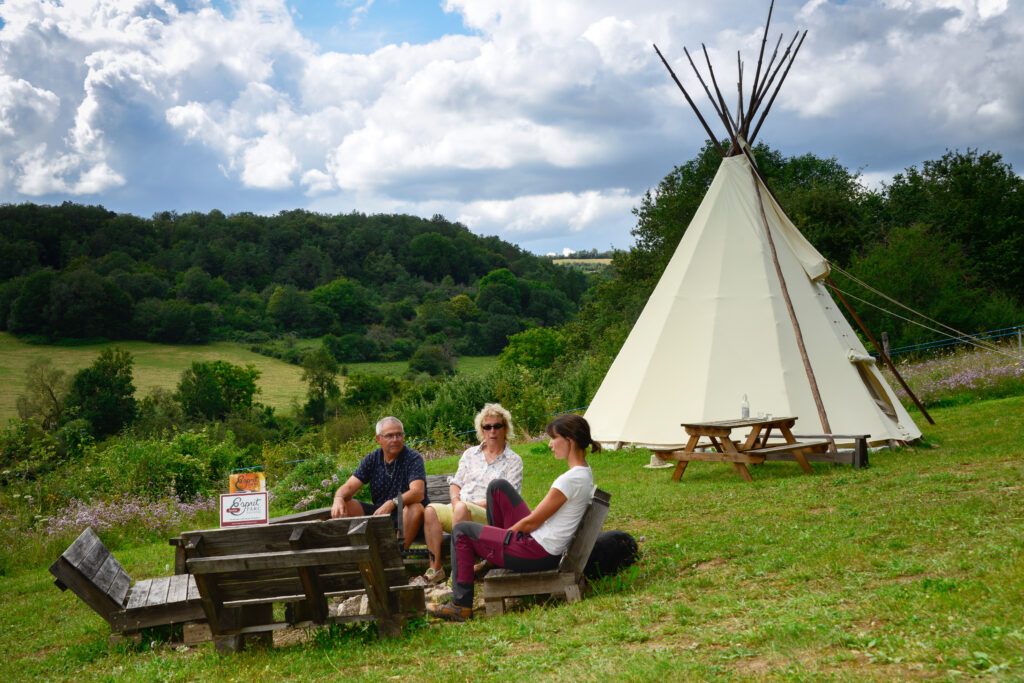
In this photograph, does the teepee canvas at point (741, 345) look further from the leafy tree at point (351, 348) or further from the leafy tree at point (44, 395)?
the leafy tree at point (351, 348)

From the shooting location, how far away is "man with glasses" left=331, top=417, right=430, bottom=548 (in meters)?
6.15

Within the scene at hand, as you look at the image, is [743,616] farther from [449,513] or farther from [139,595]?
[139,595]

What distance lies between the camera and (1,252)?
6253cm

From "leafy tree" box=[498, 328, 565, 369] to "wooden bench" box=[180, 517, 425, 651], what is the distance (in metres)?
49.9

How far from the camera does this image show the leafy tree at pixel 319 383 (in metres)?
52.2

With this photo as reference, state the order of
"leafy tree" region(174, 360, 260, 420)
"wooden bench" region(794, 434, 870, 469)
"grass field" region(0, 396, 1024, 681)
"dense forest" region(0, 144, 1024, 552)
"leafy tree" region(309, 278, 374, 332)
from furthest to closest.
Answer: "leafy tree" region(309, 278, 374, 332) < "leafy tree" region(174, 360, 260, 420) < "dense forest" region(0, 144, 1024, 552) < "wooden bench" region(794, 434, 870, 469) < "grass field" region(0, 396, 1024, 681)

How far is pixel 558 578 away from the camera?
5.03m

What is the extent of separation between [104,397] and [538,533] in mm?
45071

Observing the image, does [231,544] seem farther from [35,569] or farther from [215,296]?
[215,296]

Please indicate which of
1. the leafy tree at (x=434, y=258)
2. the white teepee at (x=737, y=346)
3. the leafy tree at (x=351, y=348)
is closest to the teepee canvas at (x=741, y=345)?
the white teepee at (x=737, y=346)

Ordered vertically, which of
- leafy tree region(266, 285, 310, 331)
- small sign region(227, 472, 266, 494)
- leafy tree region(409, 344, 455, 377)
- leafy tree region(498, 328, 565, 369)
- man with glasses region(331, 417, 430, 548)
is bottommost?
leafy tree region(409, 344, 455, 377)

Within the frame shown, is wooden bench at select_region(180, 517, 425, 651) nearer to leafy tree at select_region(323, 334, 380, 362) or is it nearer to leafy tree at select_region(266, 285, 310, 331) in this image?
leafy tree at select_region(323, 334, 380, 362)

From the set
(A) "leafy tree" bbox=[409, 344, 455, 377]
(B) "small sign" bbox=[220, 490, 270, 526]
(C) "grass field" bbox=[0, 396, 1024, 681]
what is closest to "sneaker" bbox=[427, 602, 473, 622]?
(C) "grass field" bbox=[0, 396, 1024, 681]

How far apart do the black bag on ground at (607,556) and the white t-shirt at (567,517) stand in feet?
1.62
